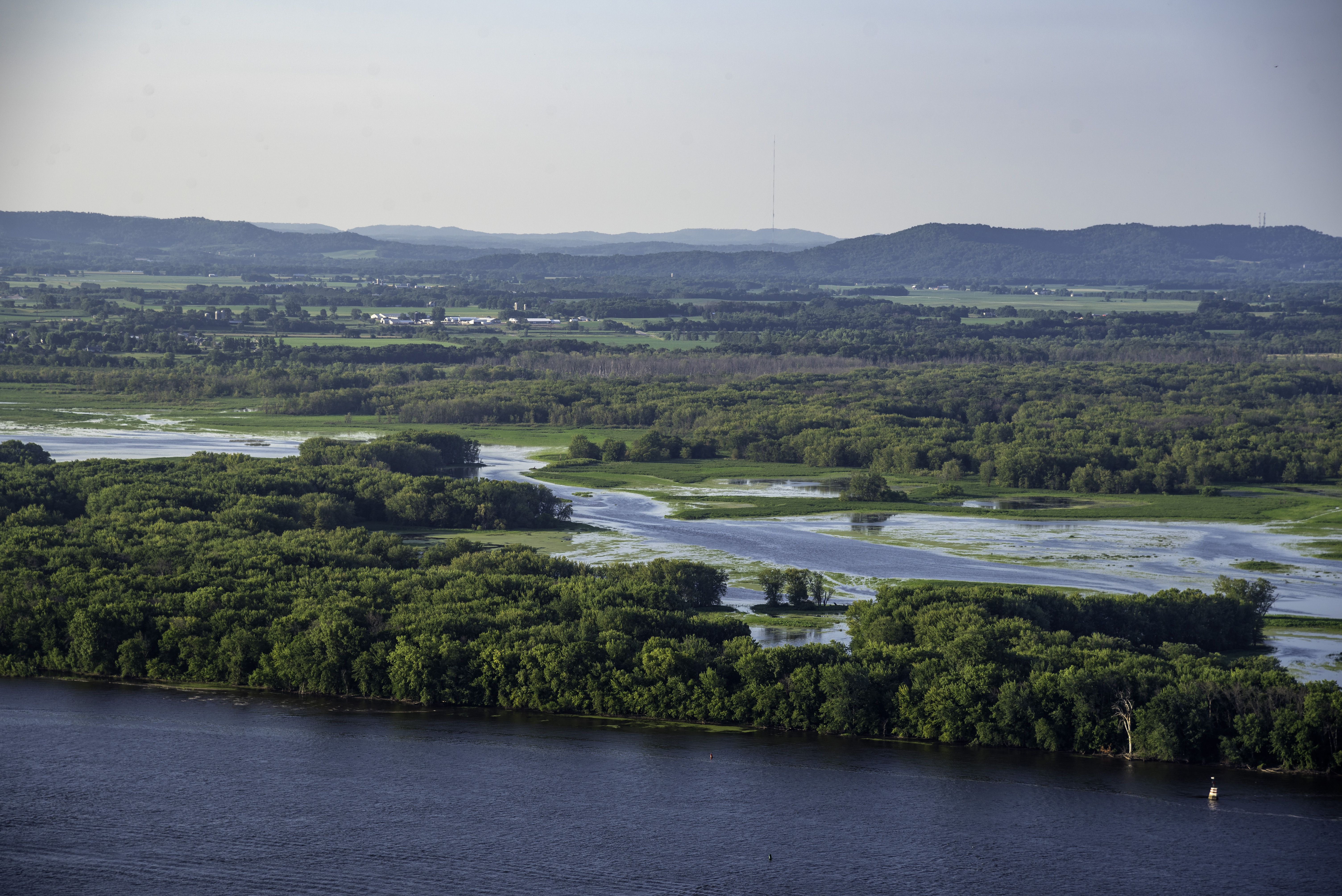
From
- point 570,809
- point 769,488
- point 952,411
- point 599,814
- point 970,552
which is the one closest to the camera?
point 599,814

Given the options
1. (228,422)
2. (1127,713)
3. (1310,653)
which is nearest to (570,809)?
(1127,713)

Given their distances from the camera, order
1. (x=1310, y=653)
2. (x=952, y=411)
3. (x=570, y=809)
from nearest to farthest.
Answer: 1. (x=570, y=809)
2. (x=1310, y=653)
3. (x=952, y=411)

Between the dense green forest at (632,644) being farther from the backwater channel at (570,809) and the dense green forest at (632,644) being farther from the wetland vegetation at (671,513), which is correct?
the backwater channel at (570,809)

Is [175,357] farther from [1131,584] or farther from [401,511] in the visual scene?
[1131,584]

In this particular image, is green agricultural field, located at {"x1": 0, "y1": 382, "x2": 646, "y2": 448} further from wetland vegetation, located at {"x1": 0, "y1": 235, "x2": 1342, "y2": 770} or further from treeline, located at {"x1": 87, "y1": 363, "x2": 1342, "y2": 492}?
treeline, located at {"x1": 87, "y1": 363, "x2": 1342, "y2": 492}

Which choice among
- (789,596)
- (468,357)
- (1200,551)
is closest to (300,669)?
(789,596)

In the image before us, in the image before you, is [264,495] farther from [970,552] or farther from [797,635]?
[970,552]

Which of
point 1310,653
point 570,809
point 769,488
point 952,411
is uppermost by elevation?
point 952,411

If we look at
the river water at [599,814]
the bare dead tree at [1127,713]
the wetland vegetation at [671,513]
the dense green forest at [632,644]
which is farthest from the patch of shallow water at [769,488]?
the bare dead tree at [1127,713]
